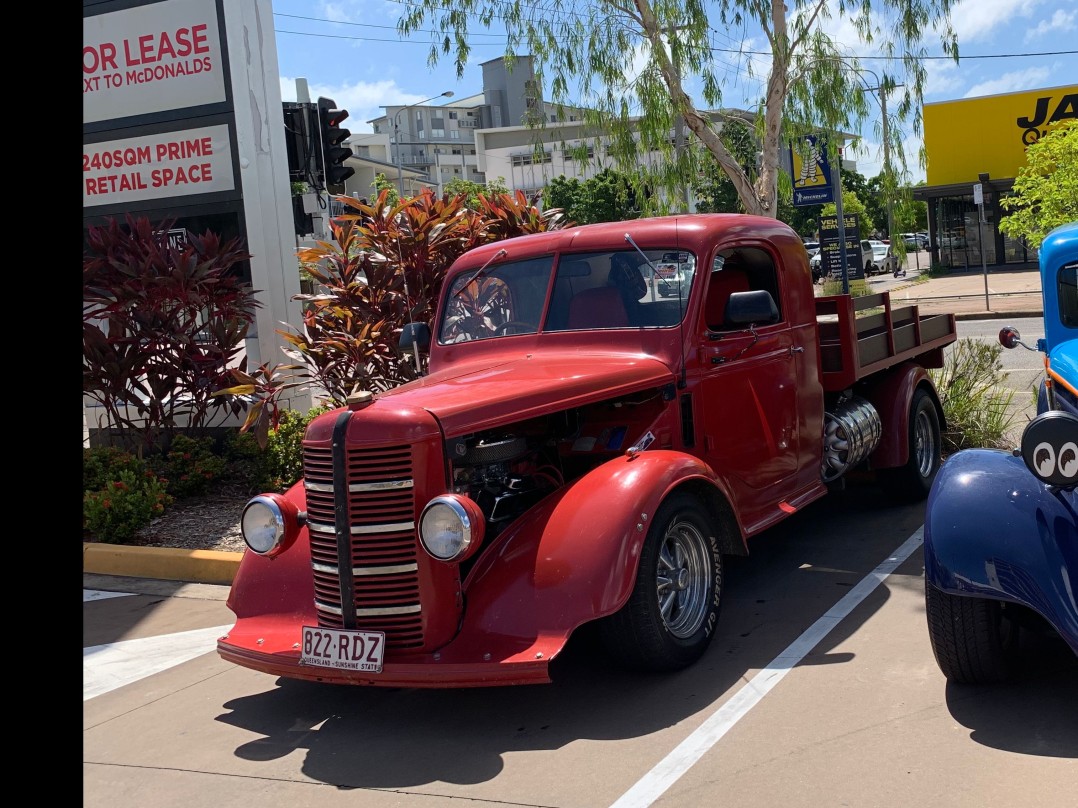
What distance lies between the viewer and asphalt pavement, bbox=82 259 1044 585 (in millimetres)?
7246

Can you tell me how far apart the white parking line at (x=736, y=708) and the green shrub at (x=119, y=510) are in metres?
5.07

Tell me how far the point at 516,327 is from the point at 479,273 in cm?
52

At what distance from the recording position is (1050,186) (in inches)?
795

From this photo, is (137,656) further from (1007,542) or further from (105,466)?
(1007,542)

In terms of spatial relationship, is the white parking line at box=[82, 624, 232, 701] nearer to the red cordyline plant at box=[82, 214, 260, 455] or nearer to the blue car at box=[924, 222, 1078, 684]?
the red cordyline plant at box=[82, 214, 260, 455]

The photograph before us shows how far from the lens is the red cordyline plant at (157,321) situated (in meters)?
8.52

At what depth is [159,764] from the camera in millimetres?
4379

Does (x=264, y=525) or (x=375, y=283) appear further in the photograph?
(x=375, y=283)

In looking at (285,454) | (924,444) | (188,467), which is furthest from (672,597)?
(188,467)

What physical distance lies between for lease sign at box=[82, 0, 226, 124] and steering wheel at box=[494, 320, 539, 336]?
5.35m

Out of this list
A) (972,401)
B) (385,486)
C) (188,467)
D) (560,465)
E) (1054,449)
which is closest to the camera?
(1054,449)
